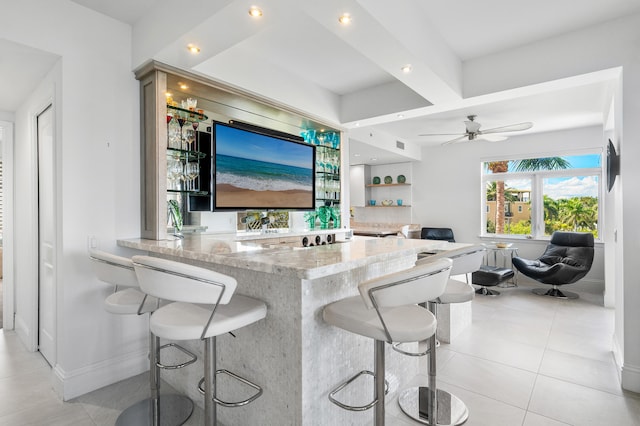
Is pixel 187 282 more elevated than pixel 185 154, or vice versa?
pixel 185 154

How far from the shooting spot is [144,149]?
8.62 ft

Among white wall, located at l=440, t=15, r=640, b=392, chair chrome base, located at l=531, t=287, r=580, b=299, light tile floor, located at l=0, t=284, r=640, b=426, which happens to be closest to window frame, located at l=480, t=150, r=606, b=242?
chair chrome base, located at l=531, t=287, r=580, b=299

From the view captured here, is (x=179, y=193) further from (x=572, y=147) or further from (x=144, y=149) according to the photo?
(x=572, y=147)

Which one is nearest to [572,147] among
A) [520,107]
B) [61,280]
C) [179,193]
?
[520,107]

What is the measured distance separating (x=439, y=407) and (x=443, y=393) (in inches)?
7.1

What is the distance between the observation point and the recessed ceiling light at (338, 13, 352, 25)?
78.1 inches

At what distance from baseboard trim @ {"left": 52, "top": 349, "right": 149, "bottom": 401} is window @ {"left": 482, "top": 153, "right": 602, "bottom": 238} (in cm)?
614

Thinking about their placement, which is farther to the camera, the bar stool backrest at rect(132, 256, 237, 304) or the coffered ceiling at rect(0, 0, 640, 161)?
the coffered ceiling at rect(0, 0, 640, 161)

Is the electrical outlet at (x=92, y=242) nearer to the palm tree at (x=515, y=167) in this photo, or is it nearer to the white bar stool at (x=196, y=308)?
the white bar stool at (x=196, y=308)

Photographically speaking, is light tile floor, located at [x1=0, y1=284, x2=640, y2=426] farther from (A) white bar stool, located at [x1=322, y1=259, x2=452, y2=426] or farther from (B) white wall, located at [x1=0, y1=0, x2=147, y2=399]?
(A) white bar stool, located at [x1=322, y1=259, x2=452, y2=426]

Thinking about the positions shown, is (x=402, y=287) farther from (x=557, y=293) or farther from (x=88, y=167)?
(x=557, y=293)

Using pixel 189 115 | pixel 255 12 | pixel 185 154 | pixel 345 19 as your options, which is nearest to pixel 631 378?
pixel 345 19

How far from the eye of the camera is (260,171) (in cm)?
337

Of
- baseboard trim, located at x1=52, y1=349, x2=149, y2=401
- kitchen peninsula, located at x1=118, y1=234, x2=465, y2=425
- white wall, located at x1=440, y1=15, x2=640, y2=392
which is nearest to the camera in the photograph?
kitchen peninsula, located at x1=118, y1=234, x2=465, y2=425
